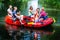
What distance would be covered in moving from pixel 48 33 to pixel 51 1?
615 inches

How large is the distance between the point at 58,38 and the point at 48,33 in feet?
4.56

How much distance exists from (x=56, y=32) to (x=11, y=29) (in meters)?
2.27

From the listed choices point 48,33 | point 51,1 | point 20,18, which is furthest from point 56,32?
point 51,1

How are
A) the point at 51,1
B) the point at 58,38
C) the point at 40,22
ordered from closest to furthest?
1. the point at 58,38
2. the point at 40,22
3. the point at 51,1

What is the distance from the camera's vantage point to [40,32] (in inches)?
554

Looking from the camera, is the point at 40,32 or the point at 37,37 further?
the point at 40,32

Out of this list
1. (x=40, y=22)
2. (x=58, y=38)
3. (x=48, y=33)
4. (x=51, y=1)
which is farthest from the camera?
(x=51, y=1)

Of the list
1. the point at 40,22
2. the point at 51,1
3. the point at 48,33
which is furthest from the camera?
the point at 51,1

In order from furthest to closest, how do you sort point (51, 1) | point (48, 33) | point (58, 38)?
point (51, 1) < point (48, 33) < point (58, 38)

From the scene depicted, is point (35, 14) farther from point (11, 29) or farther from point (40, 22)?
point (11, 29)

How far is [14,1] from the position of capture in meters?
29.8

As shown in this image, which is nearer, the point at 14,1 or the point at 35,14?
the point at 35,14

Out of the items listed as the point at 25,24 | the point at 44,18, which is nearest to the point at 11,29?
the point at 25,24

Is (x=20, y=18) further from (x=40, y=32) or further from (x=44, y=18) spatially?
(x=40, y=32)
